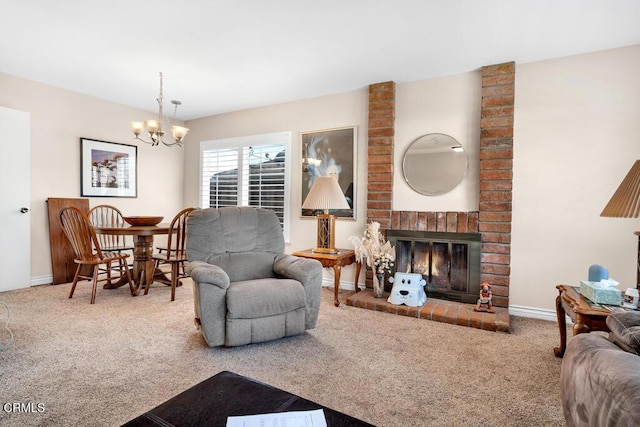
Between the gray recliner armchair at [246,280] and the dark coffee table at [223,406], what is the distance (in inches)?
45.2

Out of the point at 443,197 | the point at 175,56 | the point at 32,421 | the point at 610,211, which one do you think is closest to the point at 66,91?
the point at 175,56

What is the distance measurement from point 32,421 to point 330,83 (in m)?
3.73

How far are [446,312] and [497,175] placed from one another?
1.41m

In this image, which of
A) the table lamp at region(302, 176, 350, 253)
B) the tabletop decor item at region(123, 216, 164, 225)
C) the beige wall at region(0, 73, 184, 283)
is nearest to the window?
the beige wall at region(0, 73, 184, 283)

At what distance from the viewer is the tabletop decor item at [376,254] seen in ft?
12.0

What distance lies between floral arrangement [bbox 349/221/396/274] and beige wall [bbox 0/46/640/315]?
40cm

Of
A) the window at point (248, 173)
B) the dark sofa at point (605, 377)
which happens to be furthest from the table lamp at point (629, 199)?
the window at point (248, 173)

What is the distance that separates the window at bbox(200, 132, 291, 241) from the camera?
4.80 m

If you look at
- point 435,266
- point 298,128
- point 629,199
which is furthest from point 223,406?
point 298,128

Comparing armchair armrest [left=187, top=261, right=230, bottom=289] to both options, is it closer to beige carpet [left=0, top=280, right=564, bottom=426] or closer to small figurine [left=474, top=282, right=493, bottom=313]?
beige carpet [left=0, top=280, right=564, bottom=426]

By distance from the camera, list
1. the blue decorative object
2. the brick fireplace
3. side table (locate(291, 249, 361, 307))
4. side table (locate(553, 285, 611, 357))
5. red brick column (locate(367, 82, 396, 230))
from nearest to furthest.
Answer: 1. side table (locate(553, 285, 611, 357))
2. the blue decorative object
3. the brick fireplace
4. side table (locate(291, 249, 361, 307))
5. red brick column (locate(367, 82, 396, 230))

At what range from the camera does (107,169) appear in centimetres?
476

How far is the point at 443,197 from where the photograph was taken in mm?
3684

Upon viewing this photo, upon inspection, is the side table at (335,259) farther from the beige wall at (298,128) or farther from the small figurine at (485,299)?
the small figurine at (485,299)
